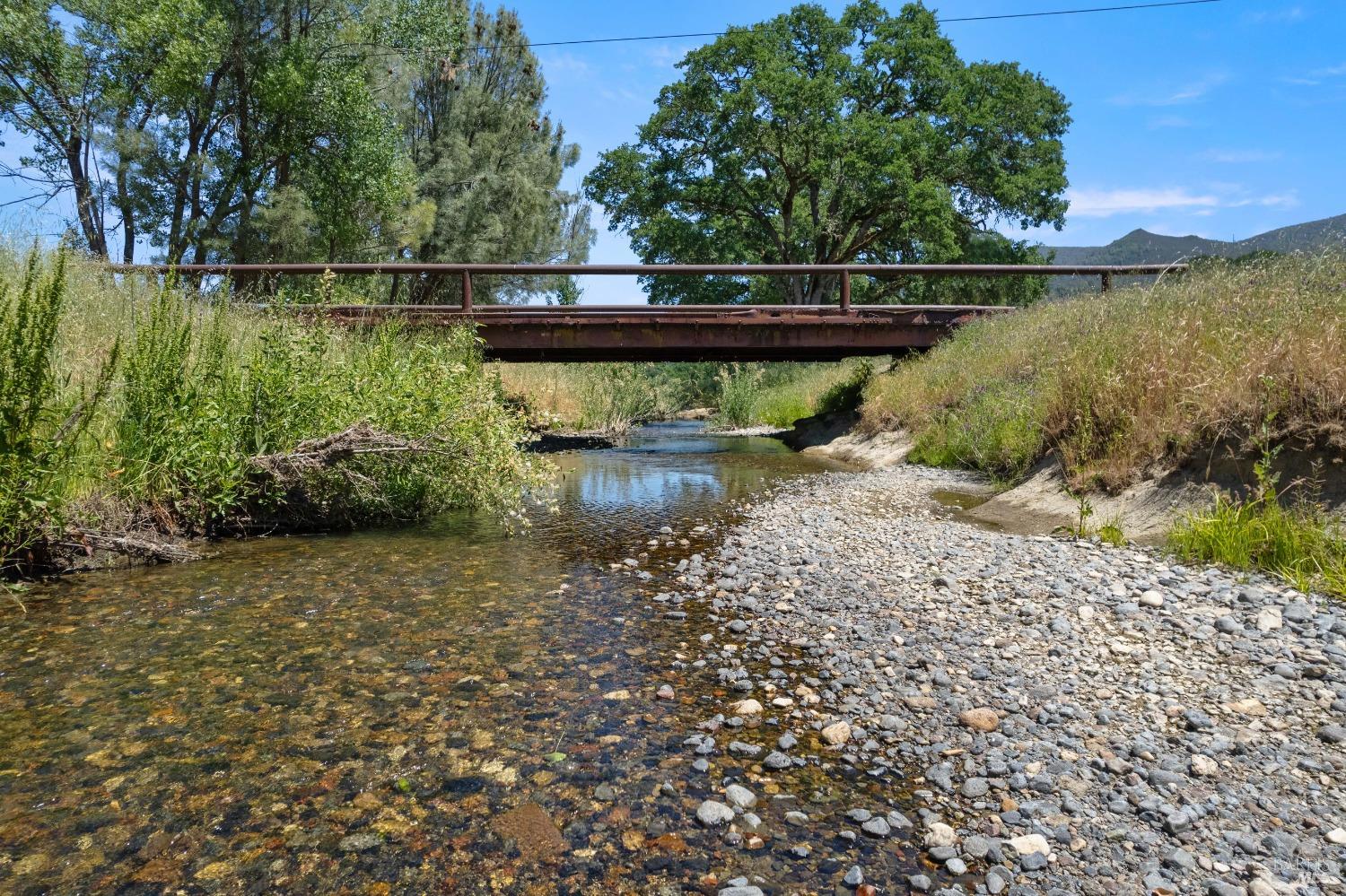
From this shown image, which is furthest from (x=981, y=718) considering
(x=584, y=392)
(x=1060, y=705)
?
(x=584, y=392)

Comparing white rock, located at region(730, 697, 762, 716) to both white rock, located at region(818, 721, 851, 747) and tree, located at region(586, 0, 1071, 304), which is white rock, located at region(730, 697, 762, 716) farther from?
tree, located at region(586, 0, 1071, 304)

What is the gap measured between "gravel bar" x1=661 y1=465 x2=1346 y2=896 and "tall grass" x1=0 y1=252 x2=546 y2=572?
10.5ft

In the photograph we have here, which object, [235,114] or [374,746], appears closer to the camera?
[374,746]

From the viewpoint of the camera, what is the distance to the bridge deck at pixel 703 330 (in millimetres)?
14250

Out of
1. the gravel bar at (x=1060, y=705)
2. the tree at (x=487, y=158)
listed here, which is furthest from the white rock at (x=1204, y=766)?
the tree at (x=487, y=158)

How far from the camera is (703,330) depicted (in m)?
15.0

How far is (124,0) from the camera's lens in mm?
19688

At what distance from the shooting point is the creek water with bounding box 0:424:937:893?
2.35 meters

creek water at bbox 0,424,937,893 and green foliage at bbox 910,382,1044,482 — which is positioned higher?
green foliage at bbox 910,382,1044,482

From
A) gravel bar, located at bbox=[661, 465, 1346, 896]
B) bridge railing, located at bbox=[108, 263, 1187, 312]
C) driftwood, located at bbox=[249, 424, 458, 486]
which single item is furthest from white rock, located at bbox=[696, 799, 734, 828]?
bridge railing, located at bbox=[108, 263, 1187, 312]

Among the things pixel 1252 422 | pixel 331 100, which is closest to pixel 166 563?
pixel 1252 422

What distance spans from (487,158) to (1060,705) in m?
35.0

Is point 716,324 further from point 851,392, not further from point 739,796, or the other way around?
point 739,796

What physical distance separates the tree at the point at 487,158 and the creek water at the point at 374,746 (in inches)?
1038
